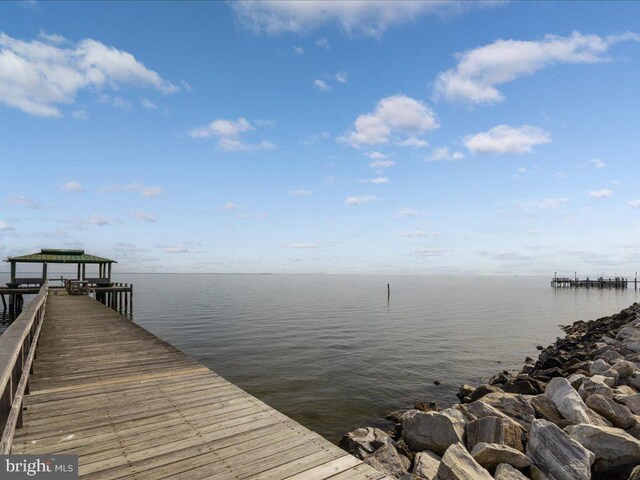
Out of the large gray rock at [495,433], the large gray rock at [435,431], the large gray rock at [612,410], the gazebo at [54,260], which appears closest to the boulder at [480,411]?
the large gray rock at [435,431]

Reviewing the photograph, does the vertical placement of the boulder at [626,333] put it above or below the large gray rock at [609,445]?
below

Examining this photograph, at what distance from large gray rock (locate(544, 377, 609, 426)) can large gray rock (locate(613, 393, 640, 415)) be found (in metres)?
1.05

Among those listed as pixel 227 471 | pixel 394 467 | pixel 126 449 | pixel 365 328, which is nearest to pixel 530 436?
pixel 394 467

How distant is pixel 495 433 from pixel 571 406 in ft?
6.75

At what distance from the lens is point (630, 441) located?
18.0ft

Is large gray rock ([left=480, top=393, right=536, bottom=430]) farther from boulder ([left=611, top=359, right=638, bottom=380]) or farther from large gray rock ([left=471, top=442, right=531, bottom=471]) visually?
boulder ([left=611, top=359, right=638, bottom=380])

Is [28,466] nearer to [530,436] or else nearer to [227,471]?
[227,471]

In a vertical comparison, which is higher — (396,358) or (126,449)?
(126,449)

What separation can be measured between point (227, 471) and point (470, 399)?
8.50m

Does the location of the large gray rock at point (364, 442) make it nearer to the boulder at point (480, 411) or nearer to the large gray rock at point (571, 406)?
the boulder at point (480, 411)

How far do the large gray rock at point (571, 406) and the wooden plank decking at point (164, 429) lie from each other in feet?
15.2

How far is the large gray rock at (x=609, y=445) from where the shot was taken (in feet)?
17.8

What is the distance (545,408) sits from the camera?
7.30 metres

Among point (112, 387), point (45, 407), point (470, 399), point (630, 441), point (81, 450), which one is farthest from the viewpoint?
point (470, 399)
